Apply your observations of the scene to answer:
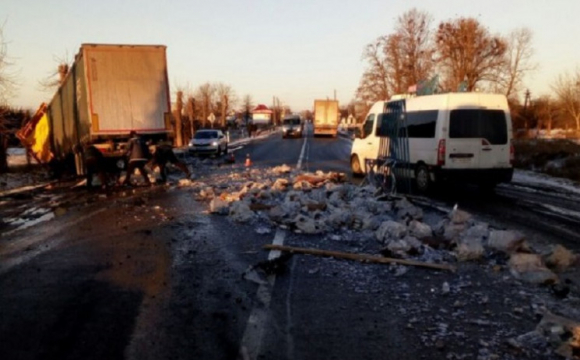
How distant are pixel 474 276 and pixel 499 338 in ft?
5.60

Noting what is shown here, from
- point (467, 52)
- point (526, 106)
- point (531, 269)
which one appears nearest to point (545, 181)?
point (531, 269)

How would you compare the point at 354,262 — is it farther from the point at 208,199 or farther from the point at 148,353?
the point at 208,199

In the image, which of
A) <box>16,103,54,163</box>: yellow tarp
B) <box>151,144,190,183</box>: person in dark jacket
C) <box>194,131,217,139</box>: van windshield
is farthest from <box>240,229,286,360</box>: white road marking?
<box>194,131,217,139</box>: van windshield

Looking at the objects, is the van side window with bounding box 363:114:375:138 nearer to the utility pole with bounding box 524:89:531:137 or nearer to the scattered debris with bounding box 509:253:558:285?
the scattered debris with bounding box 509:253:558:285

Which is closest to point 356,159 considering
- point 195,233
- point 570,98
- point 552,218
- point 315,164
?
point 315,164

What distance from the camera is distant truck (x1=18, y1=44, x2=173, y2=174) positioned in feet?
51.7

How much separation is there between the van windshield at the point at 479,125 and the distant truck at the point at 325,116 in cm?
3933

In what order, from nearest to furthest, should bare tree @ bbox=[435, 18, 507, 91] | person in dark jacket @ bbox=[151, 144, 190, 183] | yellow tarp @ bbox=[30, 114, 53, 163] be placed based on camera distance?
person in dark jacket @ bbox=[151, 144, 190, 183] → yellow tarp @ bbox=[30, 114, 53, 163] → bare tree @ bbox=[435, 18, 507, 91]

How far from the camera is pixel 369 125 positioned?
15930 mm

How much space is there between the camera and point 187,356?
3857 millimetres

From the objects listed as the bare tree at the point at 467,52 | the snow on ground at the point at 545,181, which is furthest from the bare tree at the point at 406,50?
the snow on ground at the point at 545,181

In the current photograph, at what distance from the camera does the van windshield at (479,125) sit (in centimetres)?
1223

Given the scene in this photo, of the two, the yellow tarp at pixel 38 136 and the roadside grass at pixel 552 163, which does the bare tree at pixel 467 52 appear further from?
the yellow tarp at pixel 38 136

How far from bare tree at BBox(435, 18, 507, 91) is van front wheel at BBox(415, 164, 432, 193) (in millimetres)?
38160
